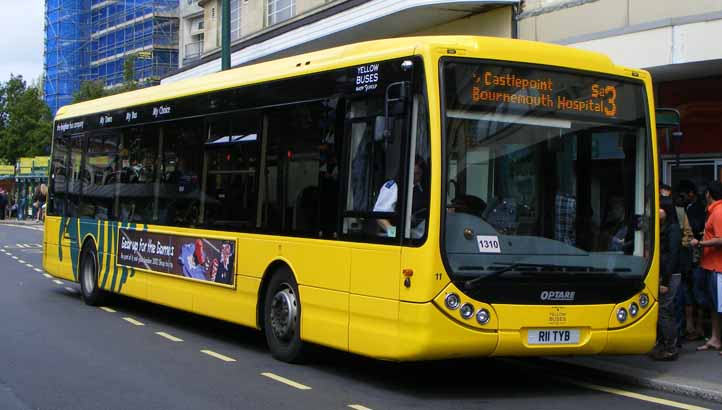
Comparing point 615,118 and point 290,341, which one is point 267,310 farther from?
point 615,118

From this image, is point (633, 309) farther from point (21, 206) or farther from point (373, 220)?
point (21, 206)

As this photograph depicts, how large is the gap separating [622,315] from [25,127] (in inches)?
2654

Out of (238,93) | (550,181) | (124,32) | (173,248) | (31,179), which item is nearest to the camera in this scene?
(550,181)

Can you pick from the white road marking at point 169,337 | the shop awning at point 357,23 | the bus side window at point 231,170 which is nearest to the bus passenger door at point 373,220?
the bus side window at point 231,170

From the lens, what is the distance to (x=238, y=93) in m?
11.2

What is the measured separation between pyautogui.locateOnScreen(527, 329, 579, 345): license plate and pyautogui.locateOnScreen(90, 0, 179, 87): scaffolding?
200 ft

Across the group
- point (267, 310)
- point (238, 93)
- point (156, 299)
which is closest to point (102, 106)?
point (156, 299)

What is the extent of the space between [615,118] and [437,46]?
1935 mm

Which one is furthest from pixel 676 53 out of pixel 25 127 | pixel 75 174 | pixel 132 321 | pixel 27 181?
pixel 25 127

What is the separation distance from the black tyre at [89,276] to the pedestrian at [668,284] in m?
8.65

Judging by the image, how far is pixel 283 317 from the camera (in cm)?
991

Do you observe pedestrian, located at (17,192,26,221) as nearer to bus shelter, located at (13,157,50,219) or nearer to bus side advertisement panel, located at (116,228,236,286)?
bus shelter, located at (13,157,50,219)

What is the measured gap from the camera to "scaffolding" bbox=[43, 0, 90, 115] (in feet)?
258

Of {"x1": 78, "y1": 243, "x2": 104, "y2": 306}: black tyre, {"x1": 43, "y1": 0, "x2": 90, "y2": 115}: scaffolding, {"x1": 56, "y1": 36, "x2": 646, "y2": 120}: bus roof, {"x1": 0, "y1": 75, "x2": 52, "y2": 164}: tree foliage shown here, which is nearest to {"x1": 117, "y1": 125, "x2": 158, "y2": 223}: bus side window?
{"x1": 78, "y1": 243, "x2": 104, "y2": 306}: black tyre
